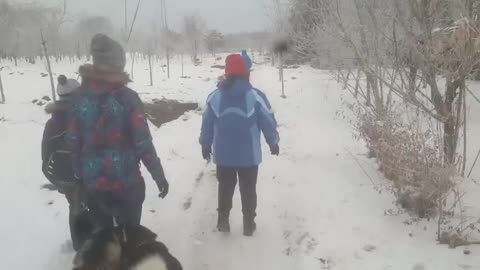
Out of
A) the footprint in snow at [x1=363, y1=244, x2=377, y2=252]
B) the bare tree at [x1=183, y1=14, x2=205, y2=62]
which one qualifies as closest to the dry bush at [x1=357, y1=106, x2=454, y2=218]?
the footprint in snow at [x1=363, y1=244, x2=377, y2=252]

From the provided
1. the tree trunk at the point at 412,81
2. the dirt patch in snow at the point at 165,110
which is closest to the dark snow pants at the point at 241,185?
→ the tree trunk at the point at 412,81

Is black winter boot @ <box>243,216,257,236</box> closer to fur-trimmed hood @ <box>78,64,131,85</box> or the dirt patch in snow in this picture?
fur-trimmed hood @ <box>78,64,131,85</box>

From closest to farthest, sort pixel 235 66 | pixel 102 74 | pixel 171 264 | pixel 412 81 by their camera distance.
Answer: pixel 171 264
pixel 102 74
pixel 235 66
pixel 412 81

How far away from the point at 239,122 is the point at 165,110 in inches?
363

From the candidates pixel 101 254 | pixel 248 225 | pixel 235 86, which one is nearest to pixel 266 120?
pixel 235 86

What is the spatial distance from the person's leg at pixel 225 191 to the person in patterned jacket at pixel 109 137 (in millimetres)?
1173

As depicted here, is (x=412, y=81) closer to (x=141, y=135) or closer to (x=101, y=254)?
(x=141, y=135)

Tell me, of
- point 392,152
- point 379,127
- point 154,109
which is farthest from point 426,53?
point 154,109

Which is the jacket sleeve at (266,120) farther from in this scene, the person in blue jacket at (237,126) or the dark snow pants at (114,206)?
the dark snow pants at (114,206)

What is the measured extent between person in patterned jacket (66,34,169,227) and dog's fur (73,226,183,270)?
1.48ft

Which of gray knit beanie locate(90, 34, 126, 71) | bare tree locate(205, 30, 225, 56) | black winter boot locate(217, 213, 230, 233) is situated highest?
bare tree locate(205, 30, 225, 56)

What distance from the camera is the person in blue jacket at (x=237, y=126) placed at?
372 centimetres

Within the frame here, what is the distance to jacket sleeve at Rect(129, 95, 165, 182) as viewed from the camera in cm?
260

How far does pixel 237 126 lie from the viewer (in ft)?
12.4
